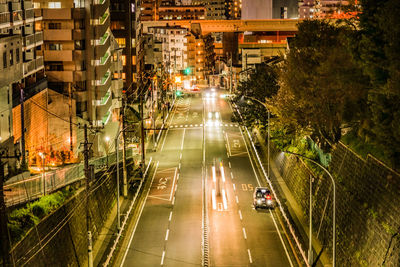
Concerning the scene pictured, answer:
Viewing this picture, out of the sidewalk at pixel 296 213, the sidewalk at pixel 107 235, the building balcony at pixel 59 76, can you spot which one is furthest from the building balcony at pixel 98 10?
the sidewalk at pixel 296 213

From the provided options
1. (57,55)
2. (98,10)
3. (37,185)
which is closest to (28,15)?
(57,55)

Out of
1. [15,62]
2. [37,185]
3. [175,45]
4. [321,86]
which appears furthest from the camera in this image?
[175,45]

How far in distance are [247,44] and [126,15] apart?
5344 centimetres

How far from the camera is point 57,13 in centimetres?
6356

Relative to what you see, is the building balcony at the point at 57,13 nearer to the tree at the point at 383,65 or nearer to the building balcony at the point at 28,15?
the building balcony at the point at 28,15

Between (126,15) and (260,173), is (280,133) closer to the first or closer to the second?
(260,173)

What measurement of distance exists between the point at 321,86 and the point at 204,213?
545 inches

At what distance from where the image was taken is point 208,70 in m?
174

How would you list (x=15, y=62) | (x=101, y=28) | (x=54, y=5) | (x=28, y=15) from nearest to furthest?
(x=15, y=62) < (x=28, y=15) < (x=54, y=5) < (x=101, y=28)

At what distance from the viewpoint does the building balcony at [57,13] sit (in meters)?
63.1

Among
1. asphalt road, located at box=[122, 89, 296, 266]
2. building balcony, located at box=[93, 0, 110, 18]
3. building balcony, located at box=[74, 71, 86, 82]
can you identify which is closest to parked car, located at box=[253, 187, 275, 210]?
asphalt road, located at box=[122, 89, 296, 266]

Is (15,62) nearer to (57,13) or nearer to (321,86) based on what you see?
(57,13)

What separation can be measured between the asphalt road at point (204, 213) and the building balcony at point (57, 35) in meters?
16.9

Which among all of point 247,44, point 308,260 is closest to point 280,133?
point 308,260
